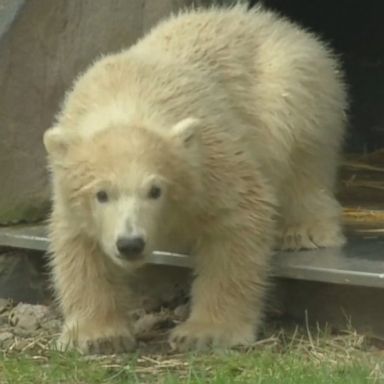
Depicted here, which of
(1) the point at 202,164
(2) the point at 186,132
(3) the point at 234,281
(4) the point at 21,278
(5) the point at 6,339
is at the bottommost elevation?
(5) the point at 6,339

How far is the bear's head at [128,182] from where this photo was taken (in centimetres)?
554

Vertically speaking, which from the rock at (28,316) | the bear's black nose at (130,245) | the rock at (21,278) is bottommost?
the rock at (28,316)

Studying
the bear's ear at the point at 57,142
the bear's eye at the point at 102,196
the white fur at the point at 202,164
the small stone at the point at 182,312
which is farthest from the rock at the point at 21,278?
the bear's eye at the point at 102,196

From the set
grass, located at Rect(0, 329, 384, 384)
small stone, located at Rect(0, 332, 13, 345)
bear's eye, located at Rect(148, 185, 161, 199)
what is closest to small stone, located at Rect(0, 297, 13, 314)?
small stone, located at Rect(0, 332, 13, 345)

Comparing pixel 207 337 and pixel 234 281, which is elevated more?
pixel 234 281

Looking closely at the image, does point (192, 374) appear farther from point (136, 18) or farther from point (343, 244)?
point (136, 18)

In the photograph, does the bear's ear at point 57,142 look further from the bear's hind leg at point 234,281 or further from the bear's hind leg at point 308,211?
the bear's hind leg at point 308,211

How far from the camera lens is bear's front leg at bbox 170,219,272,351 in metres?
5.87

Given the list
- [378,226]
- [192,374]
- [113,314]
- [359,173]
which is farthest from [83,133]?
[359,173]

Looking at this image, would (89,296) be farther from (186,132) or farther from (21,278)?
(21,278)

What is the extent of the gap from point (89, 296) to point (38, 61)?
1.54 meters

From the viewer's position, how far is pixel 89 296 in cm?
602

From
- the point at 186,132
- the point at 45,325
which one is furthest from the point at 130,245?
the point at 45,325

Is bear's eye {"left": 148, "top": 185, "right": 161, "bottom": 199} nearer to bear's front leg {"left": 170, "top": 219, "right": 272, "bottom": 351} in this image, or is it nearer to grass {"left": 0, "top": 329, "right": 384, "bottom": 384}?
bear's front leg {"left": 170, "top": 219, "right": 272, "bottom": 351}
